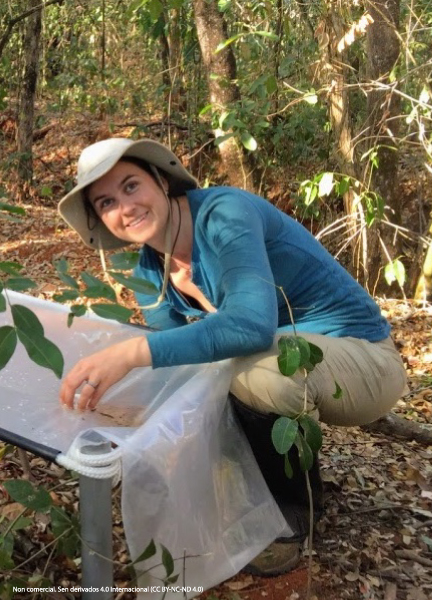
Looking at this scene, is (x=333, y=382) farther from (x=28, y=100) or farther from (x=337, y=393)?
(x=28, y=100)

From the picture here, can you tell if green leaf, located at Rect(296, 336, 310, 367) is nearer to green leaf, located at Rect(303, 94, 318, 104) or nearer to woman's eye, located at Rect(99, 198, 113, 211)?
woman's eye, located at Rect(99, 198, 113, 211)

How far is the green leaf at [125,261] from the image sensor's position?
50.7 inches

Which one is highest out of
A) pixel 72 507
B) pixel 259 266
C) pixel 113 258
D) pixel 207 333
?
pixel 113 258

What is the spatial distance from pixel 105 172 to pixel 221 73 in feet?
9.63

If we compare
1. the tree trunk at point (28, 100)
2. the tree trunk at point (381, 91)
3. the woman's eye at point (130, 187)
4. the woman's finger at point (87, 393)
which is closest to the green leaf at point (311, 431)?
the woman's finger at point (87, 393)

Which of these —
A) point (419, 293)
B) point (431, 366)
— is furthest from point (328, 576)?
point (419, 293)

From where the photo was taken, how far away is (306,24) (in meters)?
4.94

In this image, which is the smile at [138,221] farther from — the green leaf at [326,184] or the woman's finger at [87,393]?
the green leaf at [326,184]

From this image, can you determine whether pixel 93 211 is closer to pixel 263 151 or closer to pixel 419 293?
pixel 419 293

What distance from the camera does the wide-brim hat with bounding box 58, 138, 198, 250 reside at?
1719mm

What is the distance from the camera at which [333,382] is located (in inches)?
72.7

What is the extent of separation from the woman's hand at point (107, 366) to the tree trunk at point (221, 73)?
2.76 metres

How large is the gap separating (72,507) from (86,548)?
682mm

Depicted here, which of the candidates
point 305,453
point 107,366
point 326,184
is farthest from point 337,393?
point 326,184
